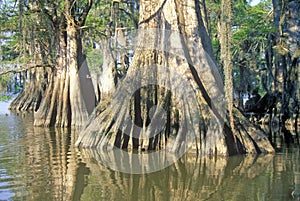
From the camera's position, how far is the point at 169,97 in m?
8.63

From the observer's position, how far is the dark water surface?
5.37 meters

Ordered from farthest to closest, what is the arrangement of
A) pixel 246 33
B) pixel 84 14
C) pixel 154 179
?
pixel 246 33, pixel 84 14, pixel 154 179

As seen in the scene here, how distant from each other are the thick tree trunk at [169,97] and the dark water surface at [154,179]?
18.0 inches

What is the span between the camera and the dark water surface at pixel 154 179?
537 centimetres

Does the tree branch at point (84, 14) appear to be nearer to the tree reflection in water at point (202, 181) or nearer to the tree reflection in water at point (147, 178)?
the tree reflection in water at point (147, 178)

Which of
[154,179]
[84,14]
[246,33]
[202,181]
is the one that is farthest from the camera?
[246,33]

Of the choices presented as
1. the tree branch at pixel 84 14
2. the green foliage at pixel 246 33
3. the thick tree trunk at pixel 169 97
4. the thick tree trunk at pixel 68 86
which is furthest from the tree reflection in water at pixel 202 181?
the tree branch at pixel 84 14

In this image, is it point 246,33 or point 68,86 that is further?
point 246,33

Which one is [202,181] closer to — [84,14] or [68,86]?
[68,86]

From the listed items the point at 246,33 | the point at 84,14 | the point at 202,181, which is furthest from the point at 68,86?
the point at 202,181

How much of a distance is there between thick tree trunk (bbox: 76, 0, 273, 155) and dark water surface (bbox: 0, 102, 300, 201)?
46cm

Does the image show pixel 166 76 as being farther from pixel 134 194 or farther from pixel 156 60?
pixel 134 194

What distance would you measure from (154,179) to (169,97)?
2.68 metres

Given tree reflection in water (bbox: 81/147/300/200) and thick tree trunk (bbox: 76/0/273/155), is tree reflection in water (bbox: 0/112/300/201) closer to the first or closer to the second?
tree reflection in water (bbox: 81/147/300/200)
